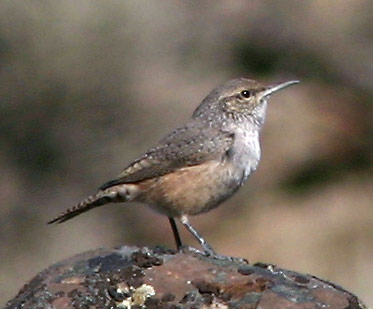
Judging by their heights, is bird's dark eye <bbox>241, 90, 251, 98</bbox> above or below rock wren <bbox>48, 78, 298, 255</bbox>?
above

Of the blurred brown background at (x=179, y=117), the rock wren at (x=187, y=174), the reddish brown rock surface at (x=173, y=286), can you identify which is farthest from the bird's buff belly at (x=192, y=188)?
the blurred brown background at (x=179, y=117)

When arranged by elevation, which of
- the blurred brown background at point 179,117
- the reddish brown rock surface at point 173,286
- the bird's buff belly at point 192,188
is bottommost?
the reddish brown rock surface at point 173,286

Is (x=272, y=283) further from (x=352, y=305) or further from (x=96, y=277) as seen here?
(x=96, y=277)

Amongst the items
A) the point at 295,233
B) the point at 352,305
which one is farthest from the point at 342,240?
the point at 352,305

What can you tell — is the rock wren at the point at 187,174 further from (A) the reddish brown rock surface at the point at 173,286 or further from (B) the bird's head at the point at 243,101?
(A) the reddish brown rock surface at the point at 173,286

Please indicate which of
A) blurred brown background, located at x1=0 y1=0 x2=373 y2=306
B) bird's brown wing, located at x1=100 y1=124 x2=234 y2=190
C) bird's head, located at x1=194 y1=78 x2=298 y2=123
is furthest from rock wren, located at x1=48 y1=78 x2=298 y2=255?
blurred brown background, located at x1=0 y1=0 x2=373 y2=306

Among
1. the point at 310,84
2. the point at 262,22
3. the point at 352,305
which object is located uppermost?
the point at 262,22

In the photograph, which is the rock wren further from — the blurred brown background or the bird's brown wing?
the blurred brown background

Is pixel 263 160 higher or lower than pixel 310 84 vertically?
lower
